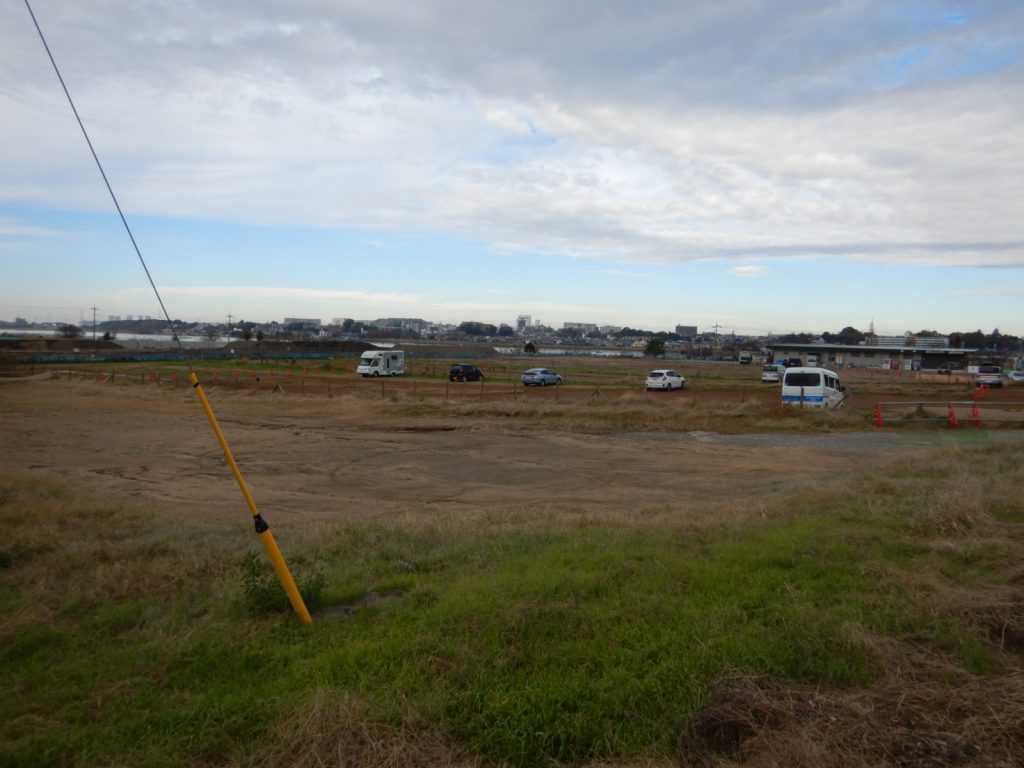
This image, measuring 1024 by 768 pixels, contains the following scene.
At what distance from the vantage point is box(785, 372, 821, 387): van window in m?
34.2

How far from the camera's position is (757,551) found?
24.9 feet

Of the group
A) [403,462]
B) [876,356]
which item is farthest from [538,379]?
[876,356]

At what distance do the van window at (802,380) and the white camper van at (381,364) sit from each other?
119 feet

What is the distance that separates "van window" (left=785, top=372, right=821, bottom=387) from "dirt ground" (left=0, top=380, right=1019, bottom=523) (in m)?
5.51

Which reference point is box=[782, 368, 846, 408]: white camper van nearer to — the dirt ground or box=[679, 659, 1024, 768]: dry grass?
the dirt ground

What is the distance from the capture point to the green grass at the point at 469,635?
4.09 m

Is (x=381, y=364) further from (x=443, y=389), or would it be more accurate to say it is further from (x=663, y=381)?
(x=663, y=381)

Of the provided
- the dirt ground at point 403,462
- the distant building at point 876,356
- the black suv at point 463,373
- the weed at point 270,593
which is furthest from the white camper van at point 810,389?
the distant building at point 876,356

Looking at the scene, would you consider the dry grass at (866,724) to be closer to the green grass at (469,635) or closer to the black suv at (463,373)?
the green grass at (469,635)

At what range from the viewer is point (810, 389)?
34.1 meters

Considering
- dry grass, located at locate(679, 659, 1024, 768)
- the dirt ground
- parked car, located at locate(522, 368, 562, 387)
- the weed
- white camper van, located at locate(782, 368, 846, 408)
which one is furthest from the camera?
parked car, located at locate(522, 368, 562, 387)

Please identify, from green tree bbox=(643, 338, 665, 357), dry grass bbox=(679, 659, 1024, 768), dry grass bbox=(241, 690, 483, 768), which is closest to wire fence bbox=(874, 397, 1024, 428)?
dry grass bbox=(679, 659, 1024, 768)

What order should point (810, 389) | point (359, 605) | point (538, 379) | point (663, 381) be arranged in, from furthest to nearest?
1. point (538, 379)
2. point (663, 381)
3. point (810, 389)
4. point (359, 605)

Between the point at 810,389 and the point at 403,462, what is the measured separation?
68.9ft
